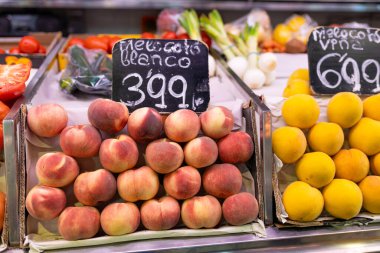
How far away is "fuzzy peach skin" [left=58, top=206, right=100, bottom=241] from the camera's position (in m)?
1.20

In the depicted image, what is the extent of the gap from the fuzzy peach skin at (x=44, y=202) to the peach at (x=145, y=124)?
0.99 ft

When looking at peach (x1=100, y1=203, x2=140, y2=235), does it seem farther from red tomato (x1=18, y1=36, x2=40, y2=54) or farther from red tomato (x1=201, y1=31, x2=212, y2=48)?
red tomato (x1=201, y1=31, x2=212, y2=48)

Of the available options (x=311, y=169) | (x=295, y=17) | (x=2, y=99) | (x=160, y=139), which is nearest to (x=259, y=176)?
(x=311, y=169)

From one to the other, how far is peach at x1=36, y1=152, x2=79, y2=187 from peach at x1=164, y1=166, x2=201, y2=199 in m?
0.31

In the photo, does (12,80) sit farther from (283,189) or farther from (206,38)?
(206,38)

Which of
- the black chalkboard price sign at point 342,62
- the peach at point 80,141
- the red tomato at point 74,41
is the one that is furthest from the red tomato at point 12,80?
the black chalkboard price sign at point 342,62

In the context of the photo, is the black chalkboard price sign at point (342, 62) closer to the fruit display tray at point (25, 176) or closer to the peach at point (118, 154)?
the fruit display tray at point (25, 176)

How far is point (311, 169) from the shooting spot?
4.46 feet

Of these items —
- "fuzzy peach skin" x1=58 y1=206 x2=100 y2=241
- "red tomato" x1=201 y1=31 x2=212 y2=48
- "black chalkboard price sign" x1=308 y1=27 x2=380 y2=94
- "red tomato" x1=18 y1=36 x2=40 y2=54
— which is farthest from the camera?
"red tomato" x1=201 y1=31 x2=212 y2=48

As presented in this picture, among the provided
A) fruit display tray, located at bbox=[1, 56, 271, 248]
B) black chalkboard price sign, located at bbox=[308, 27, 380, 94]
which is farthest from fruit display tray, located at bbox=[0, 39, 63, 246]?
black chalkboard price sign, located at bbox=[308, 27, 380, 94]

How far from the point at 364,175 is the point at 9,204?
1211mm

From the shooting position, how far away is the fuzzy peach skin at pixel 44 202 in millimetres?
1203

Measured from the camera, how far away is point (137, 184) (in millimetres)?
1243

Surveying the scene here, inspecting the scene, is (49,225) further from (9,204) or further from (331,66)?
(331,66)
